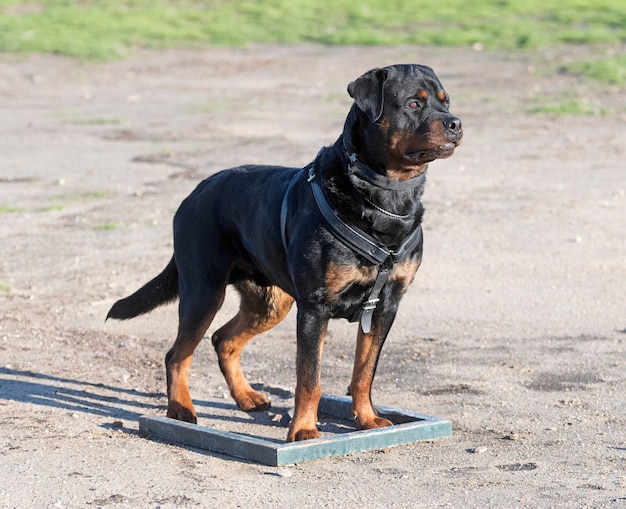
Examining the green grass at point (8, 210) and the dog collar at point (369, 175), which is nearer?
the dog collar at point (369, 175)

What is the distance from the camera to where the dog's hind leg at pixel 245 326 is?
6.29m

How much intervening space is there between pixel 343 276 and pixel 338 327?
253 centimetres

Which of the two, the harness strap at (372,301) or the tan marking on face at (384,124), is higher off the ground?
the tan marking on face at (384,124)

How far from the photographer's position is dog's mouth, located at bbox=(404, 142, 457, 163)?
204 inches

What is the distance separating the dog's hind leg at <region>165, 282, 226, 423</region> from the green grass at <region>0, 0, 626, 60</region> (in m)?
18.6

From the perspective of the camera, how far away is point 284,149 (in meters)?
14.1

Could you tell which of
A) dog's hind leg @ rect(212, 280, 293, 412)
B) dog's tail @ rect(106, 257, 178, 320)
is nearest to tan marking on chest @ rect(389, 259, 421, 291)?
dog's hind leg @ rect(212, 280, 293, 412)

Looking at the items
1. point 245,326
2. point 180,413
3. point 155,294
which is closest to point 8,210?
point 155,294

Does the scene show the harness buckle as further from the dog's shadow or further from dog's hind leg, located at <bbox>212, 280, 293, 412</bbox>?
dog's hind leg, located at <bbox>212, 280, 293, 412</bbox>

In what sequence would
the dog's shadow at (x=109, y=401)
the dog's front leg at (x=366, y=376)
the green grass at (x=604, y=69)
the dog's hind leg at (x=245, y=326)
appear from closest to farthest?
the dog's front leg at (x=366, y=376) → the dog's shadow at (x=109, y=401) → the dog's hind leg at (x=245, y=326) → the green grass at (x=604, y=69)

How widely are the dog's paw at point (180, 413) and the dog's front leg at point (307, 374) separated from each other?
0.63 m

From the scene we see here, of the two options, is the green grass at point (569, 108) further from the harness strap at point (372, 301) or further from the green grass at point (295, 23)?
the harness strap at point (372, 301)

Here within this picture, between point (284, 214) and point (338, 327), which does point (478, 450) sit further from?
point (338, 327)

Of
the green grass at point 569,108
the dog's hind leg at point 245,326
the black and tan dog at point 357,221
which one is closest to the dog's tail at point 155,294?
the dog's hind leg at point 245,326
